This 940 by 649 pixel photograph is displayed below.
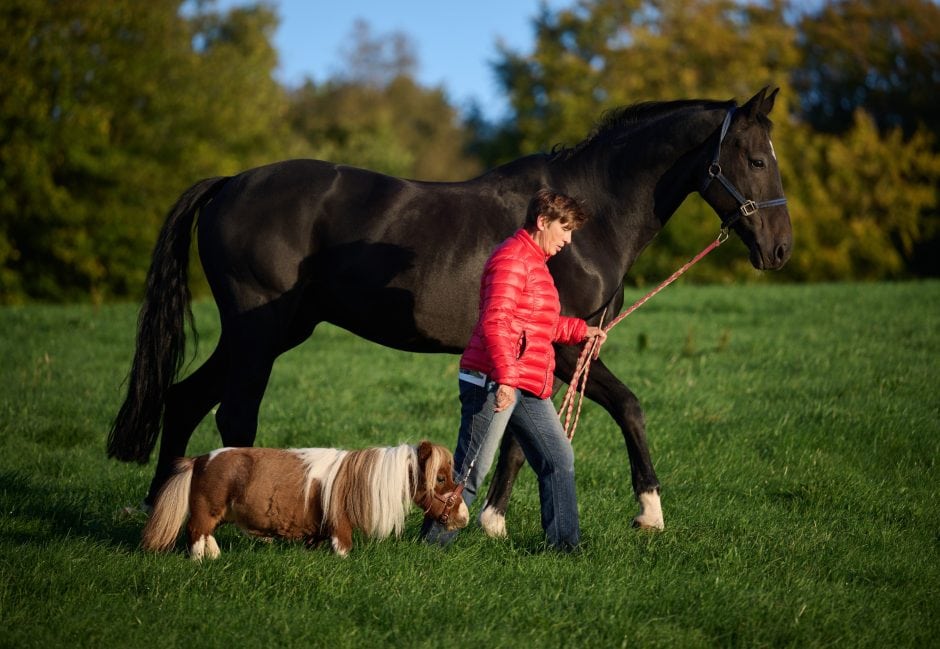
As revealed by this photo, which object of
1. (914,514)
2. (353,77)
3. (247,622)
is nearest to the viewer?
(247,622)

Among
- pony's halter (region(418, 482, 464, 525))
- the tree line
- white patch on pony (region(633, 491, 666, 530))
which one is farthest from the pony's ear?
the tree line

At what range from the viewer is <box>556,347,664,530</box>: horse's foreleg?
19.0 feet

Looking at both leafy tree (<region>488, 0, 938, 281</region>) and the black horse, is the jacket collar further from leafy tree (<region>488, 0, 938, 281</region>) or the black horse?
leafy tree (<region>488, 0, 938, 281</region>)

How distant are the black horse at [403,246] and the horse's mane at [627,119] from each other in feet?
0.05

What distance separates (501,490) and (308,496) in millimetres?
1393

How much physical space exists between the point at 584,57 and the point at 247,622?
3822 centimetres

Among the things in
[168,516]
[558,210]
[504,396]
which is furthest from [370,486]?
[558,210]

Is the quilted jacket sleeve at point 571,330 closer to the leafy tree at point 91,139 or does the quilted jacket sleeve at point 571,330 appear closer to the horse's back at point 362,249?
the horse's back at point 362,249

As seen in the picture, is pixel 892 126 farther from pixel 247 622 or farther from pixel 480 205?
pixel 247 622

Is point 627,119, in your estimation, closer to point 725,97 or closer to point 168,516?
point 168,516

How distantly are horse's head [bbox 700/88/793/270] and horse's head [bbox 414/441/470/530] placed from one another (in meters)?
2.50

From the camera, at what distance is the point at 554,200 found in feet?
16.5

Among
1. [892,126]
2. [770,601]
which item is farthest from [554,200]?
[892,126]

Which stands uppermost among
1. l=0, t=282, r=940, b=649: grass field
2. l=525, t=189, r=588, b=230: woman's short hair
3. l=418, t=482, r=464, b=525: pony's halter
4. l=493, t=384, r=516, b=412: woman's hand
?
l=525, t=189, r=588, b=230: woman's short hair
